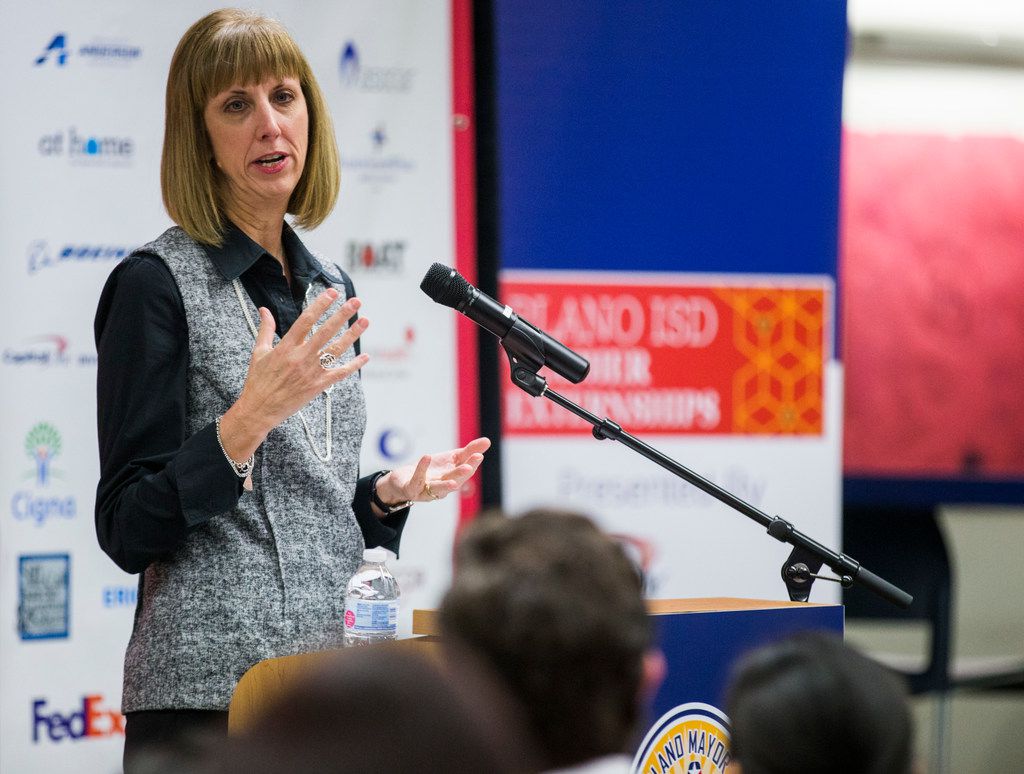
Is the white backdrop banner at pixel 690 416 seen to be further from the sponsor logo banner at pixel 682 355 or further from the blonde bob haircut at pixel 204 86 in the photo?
the blonde bob haircut at pixel 204 86

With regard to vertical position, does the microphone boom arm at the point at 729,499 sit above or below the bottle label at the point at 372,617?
above

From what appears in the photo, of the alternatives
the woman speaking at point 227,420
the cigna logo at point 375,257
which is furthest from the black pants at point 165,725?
the cigna logo at point 375,257

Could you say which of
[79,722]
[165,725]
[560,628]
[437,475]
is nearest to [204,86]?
[437,475]

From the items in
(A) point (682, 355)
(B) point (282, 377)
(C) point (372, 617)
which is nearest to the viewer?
(B) point (282, 377)

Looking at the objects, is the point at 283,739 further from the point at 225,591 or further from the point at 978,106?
the point at 978,106

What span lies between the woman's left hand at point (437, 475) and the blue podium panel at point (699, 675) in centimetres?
39

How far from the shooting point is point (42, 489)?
3.36m

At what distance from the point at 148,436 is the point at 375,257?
1.87 m

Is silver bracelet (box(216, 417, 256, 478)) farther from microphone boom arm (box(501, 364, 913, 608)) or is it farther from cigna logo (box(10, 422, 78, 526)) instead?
cigna logo (box(10, 422, 78, 526))

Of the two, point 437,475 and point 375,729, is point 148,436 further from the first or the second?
point 375,729

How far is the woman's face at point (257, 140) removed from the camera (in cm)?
209

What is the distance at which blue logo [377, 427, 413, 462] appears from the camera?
3711mm

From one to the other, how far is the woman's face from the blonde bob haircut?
0.06 feet

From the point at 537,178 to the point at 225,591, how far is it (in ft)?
7.67
